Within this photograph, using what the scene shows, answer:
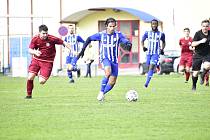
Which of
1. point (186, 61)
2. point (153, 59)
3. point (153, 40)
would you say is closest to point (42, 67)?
point (153, 59)

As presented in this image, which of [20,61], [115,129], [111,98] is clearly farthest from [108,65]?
[20,61]

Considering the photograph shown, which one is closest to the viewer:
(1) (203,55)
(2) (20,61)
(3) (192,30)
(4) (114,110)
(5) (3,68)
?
(4) (114,110)

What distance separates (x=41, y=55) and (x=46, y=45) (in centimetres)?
31

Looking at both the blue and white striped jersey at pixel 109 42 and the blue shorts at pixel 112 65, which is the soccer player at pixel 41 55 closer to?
the blue and white striped jersey at pixel 109 42

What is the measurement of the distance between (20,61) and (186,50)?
562 inches

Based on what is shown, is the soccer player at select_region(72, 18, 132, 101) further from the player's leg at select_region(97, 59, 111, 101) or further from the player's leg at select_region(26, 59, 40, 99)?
the player's leg at select_region(26, 59, 40, 99)

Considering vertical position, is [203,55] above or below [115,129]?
above

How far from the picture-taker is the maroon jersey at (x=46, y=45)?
1973 centimetres

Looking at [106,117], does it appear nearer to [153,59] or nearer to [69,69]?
[153,59]

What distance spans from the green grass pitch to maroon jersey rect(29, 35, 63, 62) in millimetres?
1085

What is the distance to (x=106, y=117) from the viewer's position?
1445 centimetres

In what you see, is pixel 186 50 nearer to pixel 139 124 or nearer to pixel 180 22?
pixel 139 124

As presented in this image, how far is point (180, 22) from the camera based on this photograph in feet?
167

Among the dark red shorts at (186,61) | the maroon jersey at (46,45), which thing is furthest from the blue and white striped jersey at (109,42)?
the dark red shorts at (186,61)
